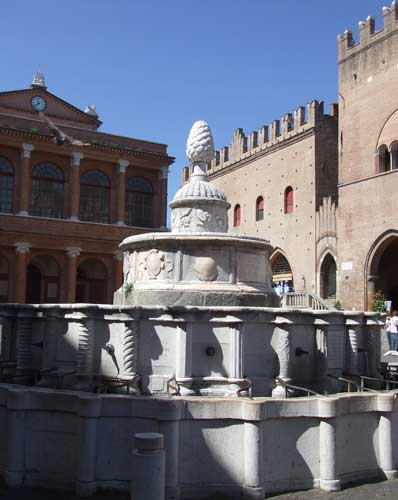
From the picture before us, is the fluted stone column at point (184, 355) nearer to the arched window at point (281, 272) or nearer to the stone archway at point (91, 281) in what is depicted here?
the arched window at point (281, 272)

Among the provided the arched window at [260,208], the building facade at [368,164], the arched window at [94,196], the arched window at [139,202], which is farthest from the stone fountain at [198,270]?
the arched window at [260,208]

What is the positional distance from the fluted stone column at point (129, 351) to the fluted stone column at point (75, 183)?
972 inches

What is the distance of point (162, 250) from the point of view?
8.48 meters

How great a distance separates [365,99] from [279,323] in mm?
21495

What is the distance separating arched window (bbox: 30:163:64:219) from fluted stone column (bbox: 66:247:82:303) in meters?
1.96

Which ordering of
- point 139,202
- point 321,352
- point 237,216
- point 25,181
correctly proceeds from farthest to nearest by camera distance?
1. point 237,216
2. point 139,202
3. point 25,181
4. point 321,352

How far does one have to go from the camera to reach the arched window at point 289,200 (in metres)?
32.1

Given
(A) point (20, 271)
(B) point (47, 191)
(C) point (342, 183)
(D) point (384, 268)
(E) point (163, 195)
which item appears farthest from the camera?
(E) point (163, 195)

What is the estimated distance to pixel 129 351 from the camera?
22.7 ft

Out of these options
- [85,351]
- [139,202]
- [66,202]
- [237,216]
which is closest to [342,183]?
[237,216]

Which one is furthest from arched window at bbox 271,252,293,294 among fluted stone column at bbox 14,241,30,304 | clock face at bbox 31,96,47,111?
clock face at bbox 31,96,47,111

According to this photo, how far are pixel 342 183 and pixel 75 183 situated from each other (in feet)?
43.7

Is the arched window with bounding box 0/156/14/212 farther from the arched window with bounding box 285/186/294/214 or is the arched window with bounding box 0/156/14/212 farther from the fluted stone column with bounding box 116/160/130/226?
the arched window with bounding box 285/186/294/214

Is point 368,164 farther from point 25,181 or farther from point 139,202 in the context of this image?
point 25,181
